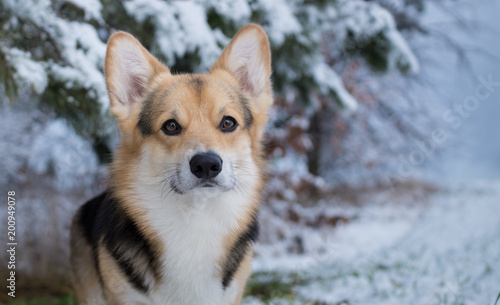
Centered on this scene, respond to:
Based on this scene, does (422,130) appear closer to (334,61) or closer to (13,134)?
(334,61)

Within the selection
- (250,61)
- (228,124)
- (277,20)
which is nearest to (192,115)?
(228,124)

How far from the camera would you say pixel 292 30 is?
18.6 ft

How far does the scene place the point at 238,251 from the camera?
3.11 metres

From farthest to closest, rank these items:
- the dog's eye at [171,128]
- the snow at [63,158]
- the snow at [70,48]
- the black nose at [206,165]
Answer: the snow at [63,158] → the snow at [70,48] → the dog's eye at [171,128] → the black nose at [206,165]

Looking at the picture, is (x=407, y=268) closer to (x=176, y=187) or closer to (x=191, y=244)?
(x=191, y=244)

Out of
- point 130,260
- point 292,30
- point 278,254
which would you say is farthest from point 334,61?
point 130,260

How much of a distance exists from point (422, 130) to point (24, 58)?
42.8 ft

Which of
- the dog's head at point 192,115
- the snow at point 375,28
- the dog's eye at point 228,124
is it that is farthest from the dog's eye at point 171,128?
the snow at point 375,28

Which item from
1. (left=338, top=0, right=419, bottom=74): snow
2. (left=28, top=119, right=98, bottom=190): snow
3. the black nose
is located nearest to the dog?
the black nose

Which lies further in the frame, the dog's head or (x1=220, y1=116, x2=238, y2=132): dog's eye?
(x1=220, y1=116, x2=238, y2=132): dog's eye

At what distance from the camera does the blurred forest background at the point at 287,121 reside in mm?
4262

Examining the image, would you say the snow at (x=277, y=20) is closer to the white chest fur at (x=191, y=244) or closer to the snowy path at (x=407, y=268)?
the white chest fur at (x=191, y=244)

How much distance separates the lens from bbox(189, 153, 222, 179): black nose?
2.61m

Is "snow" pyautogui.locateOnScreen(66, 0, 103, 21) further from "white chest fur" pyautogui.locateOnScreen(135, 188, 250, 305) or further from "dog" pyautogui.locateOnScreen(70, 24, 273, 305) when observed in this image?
"white chest fur" pyautogui.locateOnScreen(135, 188, 250, 305)
